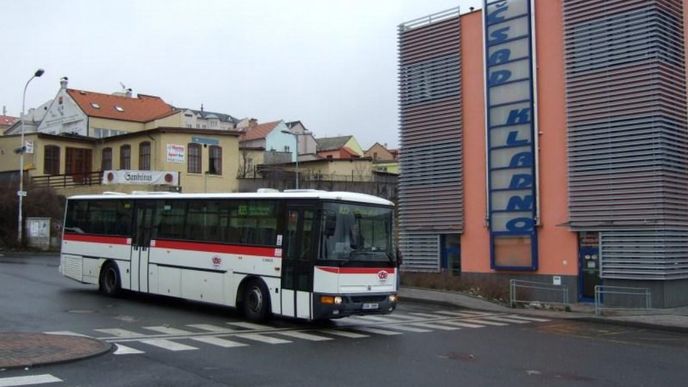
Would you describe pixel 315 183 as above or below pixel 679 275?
above

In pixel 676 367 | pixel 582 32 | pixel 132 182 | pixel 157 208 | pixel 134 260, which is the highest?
pixel 582 32

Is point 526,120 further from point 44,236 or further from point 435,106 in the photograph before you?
point 44,236

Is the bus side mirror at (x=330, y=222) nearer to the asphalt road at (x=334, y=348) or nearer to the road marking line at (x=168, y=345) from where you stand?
the asphalt road at (x=334, y=348)

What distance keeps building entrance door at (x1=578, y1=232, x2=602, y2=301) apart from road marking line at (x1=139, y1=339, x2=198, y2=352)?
16052mm

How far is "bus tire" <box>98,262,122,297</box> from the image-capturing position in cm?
1975

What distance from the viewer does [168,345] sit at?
1170 centimetres

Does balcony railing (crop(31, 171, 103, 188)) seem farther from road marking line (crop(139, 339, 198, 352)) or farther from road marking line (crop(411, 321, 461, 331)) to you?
road marking line (crop(139, 339, 198, 352))

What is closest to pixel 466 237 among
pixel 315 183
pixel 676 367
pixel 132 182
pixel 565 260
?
pixel 565 260

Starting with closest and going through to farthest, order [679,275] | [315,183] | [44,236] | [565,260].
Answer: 1. [679,275]
2. [565,260]
3. [44,236]
4. [315,183]

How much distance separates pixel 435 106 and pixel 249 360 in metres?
19.2

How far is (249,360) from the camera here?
10.5 m

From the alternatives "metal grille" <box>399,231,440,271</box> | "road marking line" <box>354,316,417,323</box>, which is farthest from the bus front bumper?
"metal grille" <box>399,231,440,271</box>

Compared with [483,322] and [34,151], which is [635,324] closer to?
[483,322]

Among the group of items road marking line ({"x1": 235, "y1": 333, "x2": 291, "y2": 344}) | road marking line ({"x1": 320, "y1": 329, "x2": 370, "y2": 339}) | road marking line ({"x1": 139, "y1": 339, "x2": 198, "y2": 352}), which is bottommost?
road marking line ({"x1": 320, "y1": 329, "x2": 370, "y2": 339})
